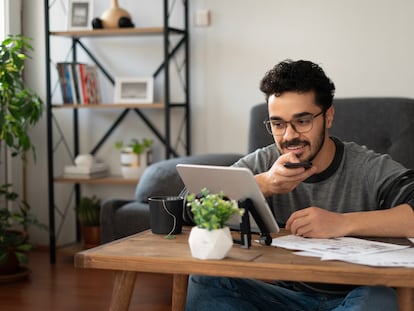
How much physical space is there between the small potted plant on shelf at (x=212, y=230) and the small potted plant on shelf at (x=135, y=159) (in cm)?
271

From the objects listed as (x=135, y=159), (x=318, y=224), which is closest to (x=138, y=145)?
(x=135, y=159)

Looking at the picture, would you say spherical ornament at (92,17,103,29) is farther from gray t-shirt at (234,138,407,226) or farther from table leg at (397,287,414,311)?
table leg at (397,287,414,311)

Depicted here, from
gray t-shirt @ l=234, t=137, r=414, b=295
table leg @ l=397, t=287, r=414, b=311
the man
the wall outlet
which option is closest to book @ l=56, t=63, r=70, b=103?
the wall outlet

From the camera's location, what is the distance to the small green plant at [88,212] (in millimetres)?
4309

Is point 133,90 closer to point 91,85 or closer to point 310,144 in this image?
point 91,85

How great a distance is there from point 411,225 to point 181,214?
1.85 ft

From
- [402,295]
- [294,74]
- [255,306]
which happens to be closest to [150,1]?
[294,74]

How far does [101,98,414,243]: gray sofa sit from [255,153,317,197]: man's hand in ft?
5.13

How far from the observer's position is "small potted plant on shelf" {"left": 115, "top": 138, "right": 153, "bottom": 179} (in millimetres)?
4219

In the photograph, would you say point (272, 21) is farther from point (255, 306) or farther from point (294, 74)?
point (255, 306)

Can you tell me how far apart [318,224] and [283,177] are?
0.18 m

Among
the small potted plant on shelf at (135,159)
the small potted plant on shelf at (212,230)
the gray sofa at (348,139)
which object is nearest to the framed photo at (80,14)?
the small potted plant on shelf at (135,159)

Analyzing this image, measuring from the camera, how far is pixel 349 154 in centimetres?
208

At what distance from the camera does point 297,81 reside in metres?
1.99
